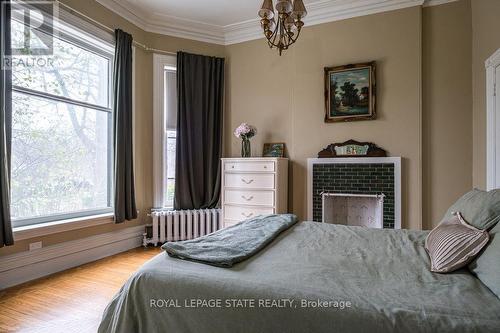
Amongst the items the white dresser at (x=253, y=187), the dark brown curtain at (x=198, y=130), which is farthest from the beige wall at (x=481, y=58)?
the dark brown curtain at (x=198, y=130)

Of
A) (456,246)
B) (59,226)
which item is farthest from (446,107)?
(59,226)

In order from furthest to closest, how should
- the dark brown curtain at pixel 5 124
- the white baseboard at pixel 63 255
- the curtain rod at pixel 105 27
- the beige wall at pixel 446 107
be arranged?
the beige wall at pixel 446 107 < the curtain rod at pixel 105 27 < the white baseboard at pixel 63 255 < the dark brown curtain at pixel 5 124

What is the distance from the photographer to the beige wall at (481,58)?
2801 millimetres

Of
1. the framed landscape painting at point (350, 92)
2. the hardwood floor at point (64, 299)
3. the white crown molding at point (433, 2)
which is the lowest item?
the hardwood floor at point (64, 299)

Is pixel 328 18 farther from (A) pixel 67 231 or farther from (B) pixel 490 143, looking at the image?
(A) pixel 67 231

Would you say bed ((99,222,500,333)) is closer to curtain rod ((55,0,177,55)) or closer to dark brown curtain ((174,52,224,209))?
dark brown curtain ((174,52,224,209))

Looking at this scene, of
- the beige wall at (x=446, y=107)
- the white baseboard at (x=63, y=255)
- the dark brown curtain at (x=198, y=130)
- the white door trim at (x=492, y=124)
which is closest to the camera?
the white baseboard at (x=63, y=255)

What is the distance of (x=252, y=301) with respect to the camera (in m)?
1.09

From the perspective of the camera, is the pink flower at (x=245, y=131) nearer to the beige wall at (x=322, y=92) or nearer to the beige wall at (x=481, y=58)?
the beige wall at (x=322, y=92)

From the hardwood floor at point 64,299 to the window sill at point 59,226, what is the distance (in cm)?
45

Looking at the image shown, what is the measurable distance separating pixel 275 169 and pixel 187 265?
2410 millimetres

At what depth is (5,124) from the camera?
246 cm

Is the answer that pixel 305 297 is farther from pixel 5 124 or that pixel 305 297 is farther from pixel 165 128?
pixel 165 128

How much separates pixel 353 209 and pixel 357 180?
44 cm
